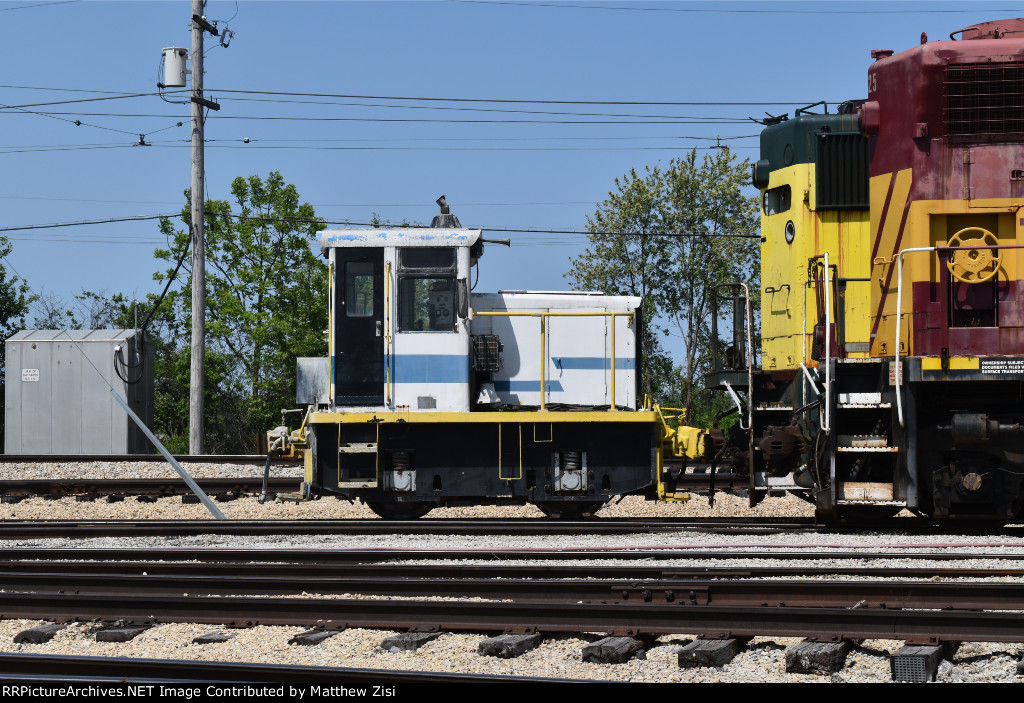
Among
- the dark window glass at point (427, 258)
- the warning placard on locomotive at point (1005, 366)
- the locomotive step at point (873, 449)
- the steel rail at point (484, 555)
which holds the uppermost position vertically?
the dark window glass at point (427, 258)

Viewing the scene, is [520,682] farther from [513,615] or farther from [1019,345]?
[1019,345]

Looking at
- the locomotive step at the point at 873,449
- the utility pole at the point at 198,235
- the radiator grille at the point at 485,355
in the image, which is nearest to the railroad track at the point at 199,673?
the locomotive step at the point at 873,449

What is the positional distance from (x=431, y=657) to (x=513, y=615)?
0.65m

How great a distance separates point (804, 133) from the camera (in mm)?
10391

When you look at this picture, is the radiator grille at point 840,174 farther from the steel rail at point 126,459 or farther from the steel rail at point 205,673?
the steel rail at point 126,459

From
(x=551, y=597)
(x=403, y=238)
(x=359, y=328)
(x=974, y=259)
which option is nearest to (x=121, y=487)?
(x=359, y=328)

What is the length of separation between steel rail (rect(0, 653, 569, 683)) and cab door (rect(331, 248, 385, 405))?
598 centimetres

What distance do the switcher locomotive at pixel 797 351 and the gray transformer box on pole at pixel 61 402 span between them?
1035 centimetres

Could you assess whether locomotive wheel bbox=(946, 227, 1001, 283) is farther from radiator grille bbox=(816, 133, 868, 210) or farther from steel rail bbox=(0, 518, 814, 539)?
steel rail bbox=(0, 518, 814, 539)

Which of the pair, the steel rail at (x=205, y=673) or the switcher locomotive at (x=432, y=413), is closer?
the steel rail at (x=205, y=673)

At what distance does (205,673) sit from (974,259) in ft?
22.6

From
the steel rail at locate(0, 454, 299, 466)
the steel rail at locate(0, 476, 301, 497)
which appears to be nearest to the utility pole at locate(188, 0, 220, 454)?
the steel rail at locate(0, 454, 299, 466)

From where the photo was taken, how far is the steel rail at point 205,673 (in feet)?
→ 15.4

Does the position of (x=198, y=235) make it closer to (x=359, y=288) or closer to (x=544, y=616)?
(x=359, y=288)
